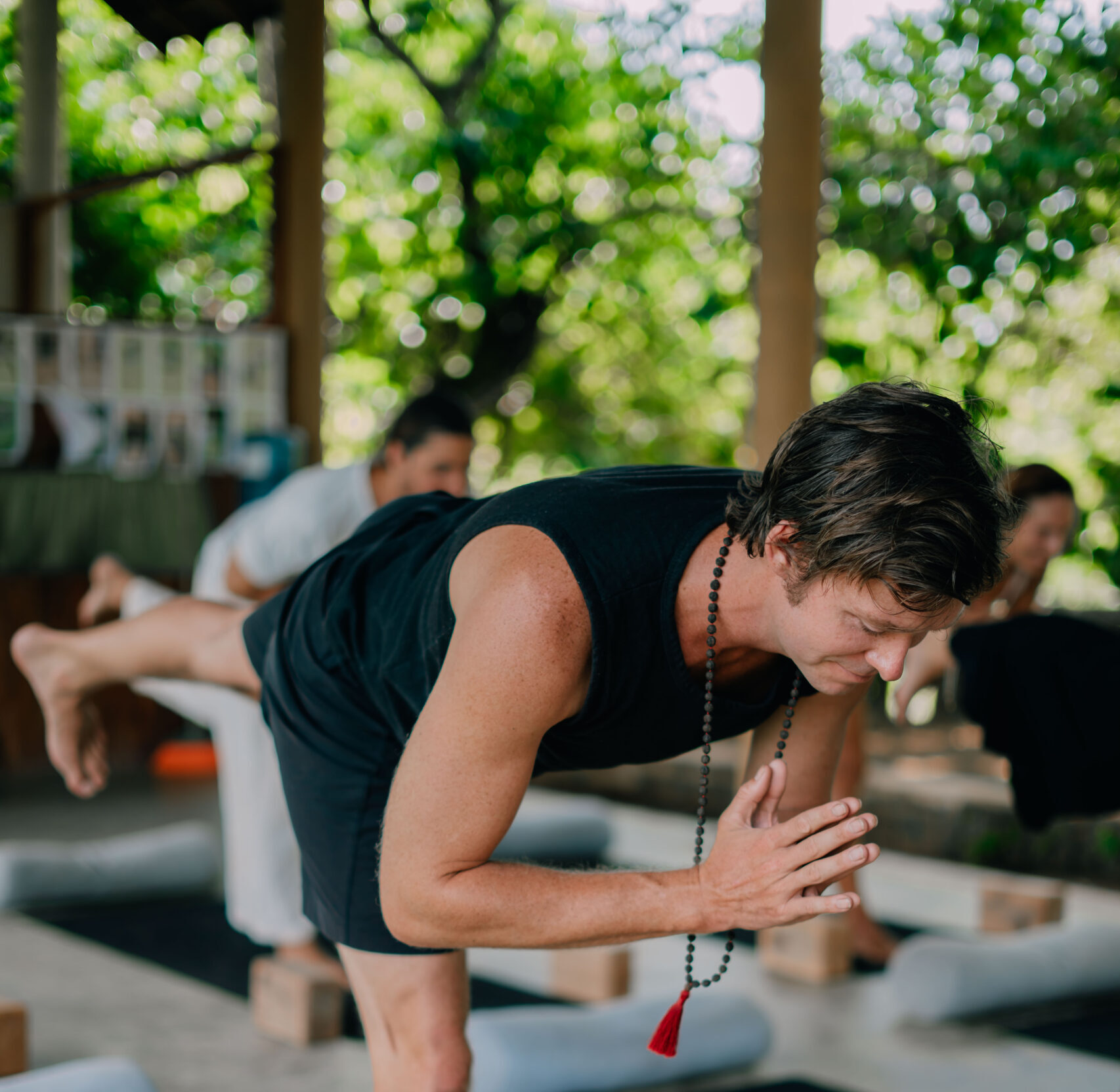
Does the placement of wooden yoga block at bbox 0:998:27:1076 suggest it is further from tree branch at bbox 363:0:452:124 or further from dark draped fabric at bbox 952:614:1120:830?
tree branch at bbox 363:0:452:124

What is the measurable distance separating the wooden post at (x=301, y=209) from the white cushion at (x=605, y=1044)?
8.98 ft

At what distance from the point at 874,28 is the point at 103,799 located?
3.78 meters

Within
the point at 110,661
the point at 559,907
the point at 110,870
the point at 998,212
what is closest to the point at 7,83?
the point at 110,870

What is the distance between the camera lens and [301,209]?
4.47 meters

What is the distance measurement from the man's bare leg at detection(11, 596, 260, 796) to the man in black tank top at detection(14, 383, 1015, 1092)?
1.88ft

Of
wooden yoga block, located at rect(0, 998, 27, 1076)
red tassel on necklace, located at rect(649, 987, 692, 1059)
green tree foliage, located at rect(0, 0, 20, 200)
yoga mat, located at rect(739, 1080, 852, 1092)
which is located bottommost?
yoga mat, located at rect(739, 1080, 852, 1092)

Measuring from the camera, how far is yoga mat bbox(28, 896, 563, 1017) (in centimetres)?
270

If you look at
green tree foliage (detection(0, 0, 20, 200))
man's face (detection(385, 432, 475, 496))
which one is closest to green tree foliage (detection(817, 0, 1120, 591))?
man's face (detection(385, 432, 475, 496))

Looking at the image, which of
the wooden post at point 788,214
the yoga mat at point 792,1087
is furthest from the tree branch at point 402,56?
the yoga mat at point 792,1087

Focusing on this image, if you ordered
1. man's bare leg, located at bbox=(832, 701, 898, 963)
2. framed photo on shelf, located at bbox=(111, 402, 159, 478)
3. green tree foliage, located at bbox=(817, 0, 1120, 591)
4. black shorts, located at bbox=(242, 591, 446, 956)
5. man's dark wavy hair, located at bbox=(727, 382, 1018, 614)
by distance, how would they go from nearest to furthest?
man's dark wavy hair, located at bbox=(727, 382, 1018, 614) < black shorts, located at bbox=(242, 591, 446, 956) < man's bare leg, located at bbox=(832, 701, 898, 963) < green tree foliage, located at bbox=(817, 0, 1120, 591) < framed photo on shelf, located at bbox=(111, 402, 159, 478)

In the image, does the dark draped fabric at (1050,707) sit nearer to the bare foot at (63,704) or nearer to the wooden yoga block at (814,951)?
the wooden yoga block at (814,951)

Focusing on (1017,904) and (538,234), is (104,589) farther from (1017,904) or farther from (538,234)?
(538,234)

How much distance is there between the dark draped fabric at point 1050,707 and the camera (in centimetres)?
225

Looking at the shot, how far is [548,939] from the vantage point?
1126 millimetres
